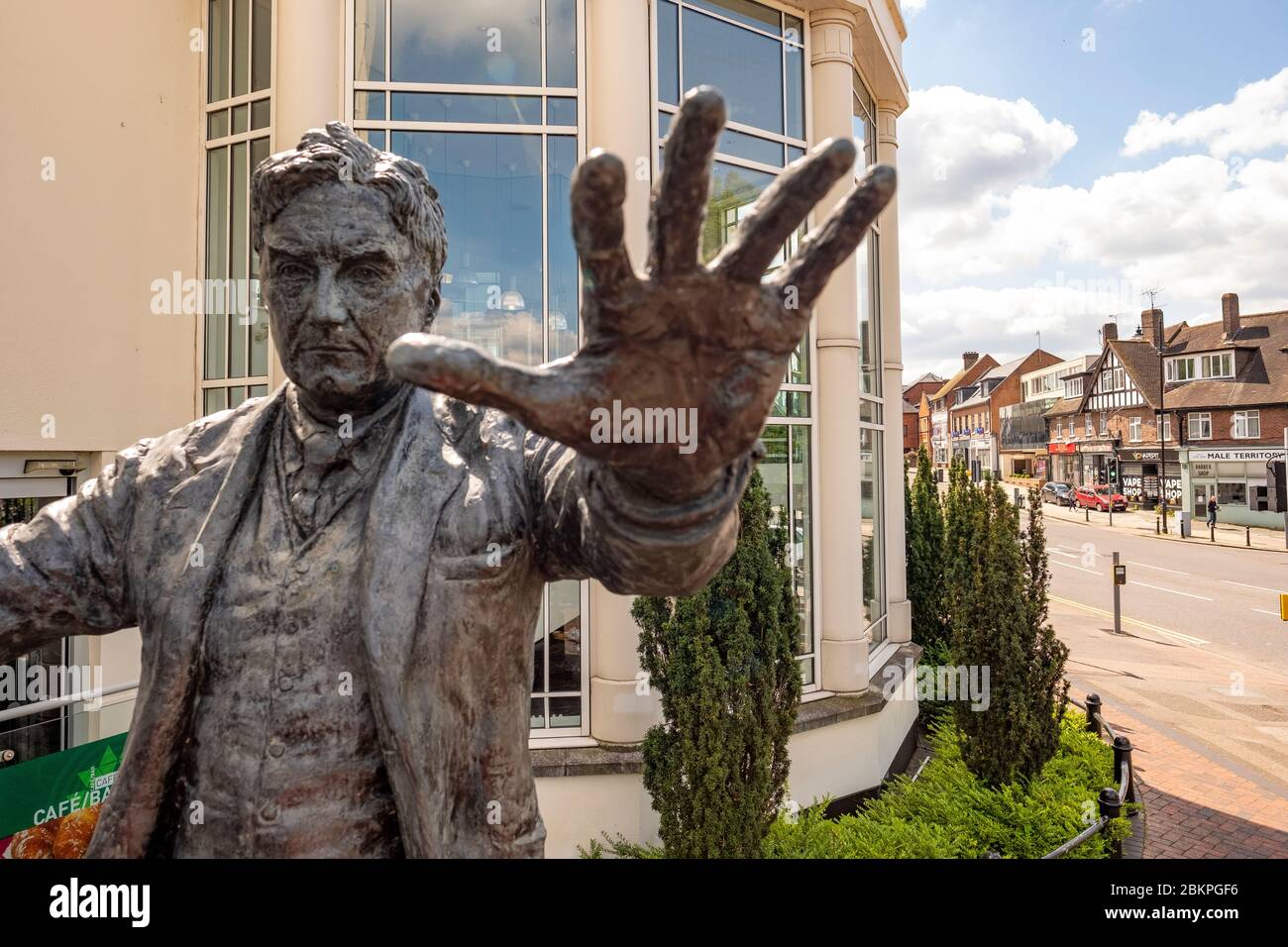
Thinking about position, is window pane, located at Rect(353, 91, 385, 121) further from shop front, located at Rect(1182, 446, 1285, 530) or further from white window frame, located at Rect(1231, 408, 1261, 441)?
white window frame, located at Rect(1231, 408, 1261, 441)

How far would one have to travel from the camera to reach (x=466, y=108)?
675cm

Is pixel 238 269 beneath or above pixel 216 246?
beneath

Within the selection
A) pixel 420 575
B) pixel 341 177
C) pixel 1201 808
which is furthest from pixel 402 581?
pixel 1201 808

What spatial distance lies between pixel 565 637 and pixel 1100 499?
136 ft

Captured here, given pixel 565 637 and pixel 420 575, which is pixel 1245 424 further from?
pixel 420 575

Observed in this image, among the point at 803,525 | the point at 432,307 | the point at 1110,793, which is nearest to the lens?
the point at 432,307

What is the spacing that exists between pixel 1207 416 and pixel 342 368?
41560 millimetres

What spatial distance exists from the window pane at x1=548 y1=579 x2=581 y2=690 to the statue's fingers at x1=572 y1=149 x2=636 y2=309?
5670 mm

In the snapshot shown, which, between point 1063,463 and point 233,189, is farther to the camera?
point 1063,463

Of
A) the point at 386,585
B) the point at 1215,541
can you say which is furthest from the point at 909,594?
the point at 1215,541

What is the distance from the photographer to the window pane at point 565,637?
6684 millimetres

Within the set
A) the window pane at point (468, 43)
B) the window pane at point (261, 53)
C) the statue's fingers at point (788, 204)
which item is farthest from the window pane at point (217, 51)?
the statue's fingers at point (788, 204)

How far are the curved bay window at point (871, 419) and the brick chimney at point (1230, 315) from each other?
3164cm

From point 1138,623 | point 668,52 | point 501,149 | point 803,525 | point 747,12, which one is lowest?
point 1138,623
